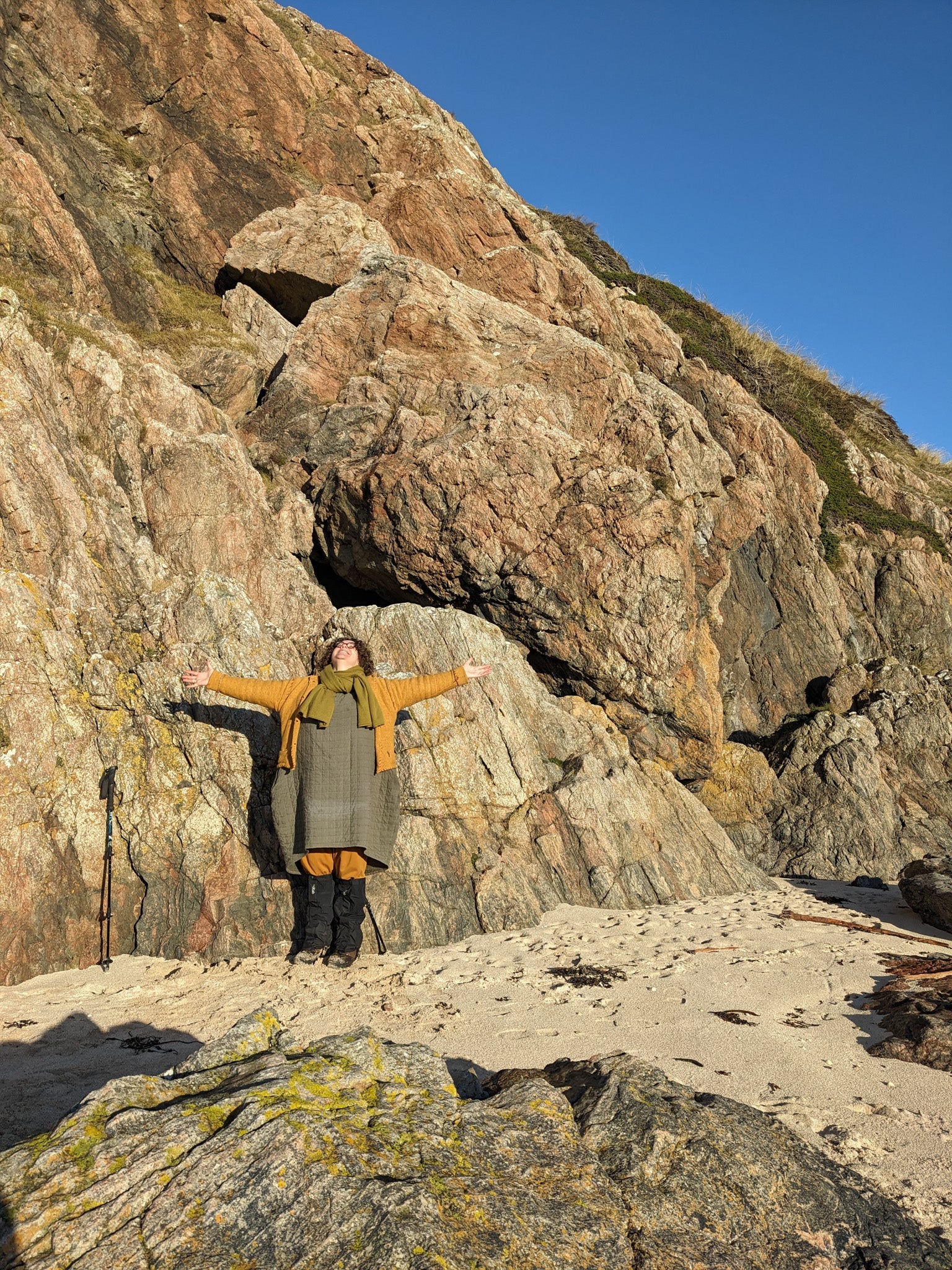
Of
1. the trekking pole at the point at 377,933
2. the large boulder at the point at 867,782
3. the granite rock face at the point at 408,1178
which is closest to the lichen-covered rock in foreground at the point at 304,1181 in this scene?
the granite rock face at the point at 408,1178

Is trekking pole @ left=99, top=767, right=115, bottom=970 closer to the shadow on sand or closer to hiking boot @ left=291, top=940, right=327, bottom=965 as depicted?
the shadow on sand

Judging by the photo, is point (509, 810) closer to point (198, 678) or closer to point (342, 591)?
point (198, 678)

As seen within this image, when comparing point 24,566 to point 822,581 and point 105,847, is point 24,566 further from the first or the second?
point 822,581

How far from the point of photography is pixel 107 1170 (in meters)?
2.62

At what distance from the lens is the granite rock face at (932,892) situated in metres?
9.66

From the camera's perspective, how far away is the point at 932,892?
9.89m

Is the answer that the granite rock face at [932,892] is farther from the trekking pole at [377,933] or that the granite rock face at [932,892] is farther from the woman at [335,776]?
the trekking pole at [377,933]

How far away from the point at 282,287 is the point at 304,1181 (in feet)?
66.0

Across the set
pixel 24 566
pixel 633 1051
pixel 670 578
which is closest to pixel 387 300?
pixel 670 578

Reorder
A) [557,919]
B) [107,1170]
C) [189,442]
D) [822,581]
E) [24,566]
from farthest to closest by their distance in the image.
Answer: [822,581]
[189,442]
[557,919]
[24,566]
[107,1170]

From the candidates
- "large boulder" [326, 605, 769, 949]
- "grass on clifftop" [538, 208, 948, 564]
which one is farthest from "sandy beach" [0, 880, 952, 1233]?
"grass on clifftop" [538, 208, 948, 564]

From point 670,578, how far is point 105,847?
10.1 m

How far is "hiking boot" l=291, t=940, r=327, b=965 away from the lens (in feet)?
24.4

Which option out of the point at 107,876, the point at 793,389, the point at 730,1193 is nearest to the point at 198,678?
the point at 107,876
